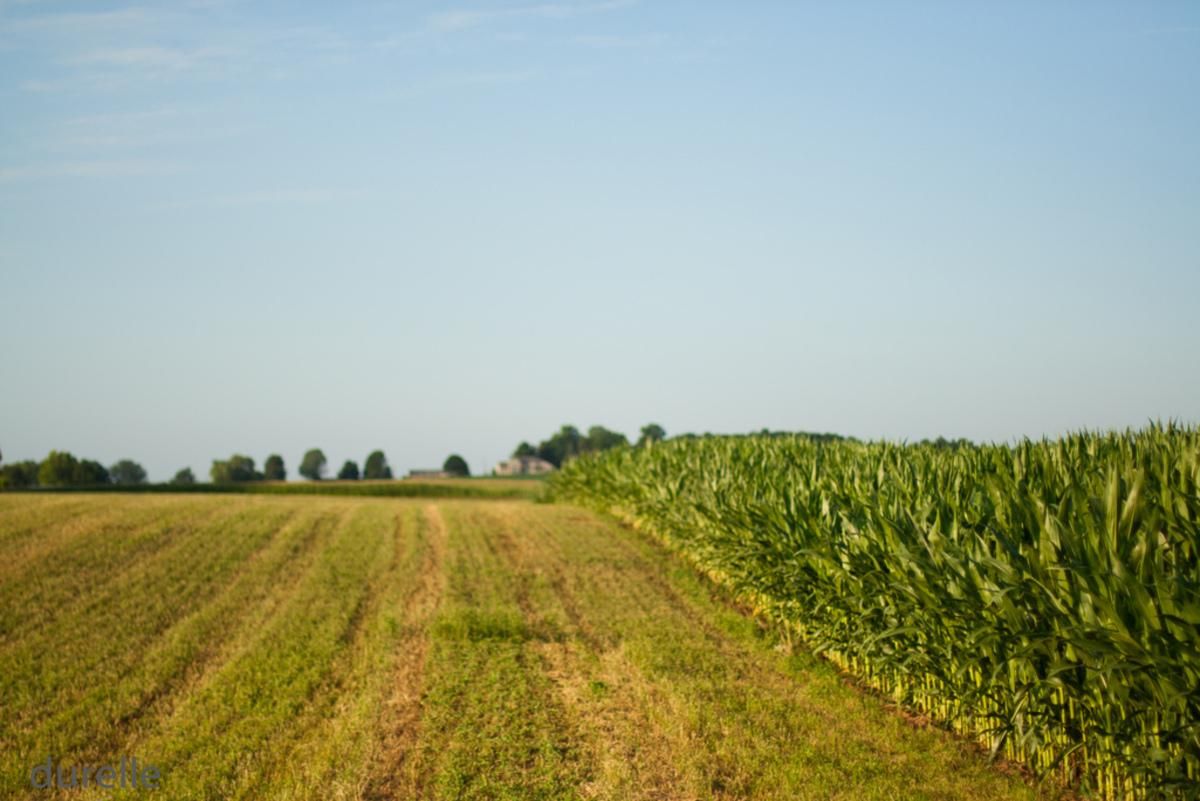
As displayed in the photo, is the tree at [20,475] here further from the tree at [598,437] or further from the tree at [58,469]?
the tree at [598,437]

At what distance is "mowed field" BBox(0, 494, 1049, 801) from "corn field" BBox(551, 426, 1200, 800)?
1.82 feet

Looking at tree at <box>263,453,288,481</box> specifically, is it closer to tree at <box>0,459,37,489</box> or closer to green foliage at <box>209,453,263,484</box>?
green foliage at <box>209,453,263,484</box>

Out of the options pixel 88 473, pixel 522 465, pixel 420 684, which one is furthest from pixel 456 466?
pixel 420 684

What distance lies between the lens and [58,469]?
6084 centimetres

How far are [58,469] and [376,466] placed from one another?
23.6 meters

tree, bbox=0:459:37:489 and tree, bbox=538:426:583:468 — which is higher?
tree, bbox=538:426:583:468

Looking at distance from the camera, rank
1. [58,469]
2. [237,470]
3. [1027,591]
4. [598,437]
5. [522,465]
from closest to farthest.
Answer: [1027,591]
[58,469]
[237,470]
[522,465]
[598,437]

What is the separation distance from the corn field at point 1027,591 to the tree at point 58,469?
6073 centimetres

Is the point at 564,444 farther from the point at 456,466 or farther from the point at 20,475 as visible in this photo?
the point at 20,475

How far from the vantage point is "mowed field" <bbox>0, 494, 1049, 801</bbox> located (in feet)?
25.6

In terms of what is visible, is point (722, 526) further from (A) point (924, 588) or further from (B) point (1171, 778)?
(B) point (1171, 778)

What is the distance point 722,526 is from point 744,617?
7.20 ft

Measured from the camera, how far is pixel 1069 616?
7070mm

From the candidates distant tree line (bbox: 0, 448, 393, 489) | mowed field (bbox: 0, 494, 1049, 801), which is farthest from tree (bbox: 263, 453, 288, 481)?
mowed field (bbox: 0, 494, 1049, 801)
